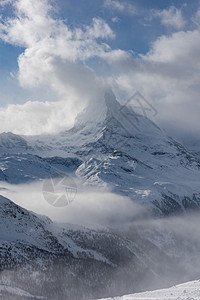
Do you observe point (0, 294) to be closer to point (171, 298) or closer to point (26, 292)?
point (26, 292)

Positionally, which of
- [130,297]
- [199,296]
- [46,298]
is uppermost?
[199,296]

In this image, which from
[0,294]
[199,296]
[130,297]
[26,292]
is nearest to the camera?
[199,296]

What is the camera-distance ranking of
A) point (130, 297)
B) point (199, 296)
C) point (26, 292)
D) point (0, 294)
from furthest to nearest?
point (26, 292) → point (0, 294) → point (130, 297) → point (199, 296)

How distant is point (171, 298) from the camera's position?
51750 mm

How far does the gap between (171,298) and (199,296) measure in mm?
4167

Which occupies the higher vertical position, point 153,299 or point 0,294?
point 153,299

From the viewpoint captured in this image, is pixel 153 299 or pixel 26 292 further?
pixel 26 292

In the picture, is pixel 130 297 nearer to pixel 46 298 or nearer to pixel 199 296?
pixel 199 296

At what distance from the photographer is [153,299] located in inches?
2103

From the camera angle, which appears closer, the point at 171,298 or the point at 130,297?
the point at 171,298

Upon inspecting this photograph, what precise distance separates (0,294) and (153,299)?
139630 mm

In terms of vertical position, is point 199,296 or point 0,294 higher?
point 199,296

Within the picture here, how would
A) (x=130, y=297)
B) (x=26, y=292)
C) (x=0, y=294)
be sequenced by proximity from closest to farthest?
(x=130, y=297) < (x=0, y=294) < (x=26, y=292)

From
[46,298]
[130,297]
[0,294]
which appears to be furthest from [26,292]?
[130,297]
